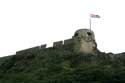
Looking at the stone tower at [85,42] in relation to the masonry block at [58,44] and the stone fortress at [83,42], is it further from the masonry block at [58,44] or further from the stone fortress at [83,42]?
the masonry block at [58,44]

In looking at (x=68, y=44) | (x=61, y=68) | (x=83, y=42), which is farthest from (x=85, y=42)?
(x=61, y=68)

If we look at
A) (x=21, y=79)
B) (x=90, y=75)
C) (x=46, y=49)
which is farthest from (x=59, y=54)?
(x=90, y=75)

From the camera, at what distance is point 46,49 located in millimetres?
35562

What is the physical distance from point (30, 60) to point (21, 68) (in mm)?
1040

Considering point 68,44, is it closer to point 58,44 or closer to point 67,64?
point 58,44

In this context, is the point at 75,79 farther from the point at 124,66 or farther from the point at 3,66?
the point at 3,66

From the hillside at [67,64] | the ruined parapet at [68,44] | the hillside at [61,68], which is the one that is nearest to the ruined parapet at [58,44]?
the hillside at [67,64]

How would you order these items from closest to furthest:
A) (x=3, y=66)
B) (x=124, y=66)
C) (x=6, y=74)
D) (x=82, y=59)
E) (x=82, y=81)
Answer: (x=82, y=81) < (x=124, y=66) < (x=82, y=59) < (x=6, y=74) < (x=3, y=66)

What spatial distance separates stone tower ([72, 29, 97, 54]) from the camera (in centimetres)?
3369

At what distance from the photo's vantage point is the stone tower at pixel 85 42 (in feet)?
111

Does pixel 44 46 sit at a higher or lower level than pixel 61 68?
higher

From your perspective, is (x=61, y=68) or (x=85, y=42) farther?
(x=85, y=42)

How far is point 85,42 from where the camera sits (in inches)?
1329

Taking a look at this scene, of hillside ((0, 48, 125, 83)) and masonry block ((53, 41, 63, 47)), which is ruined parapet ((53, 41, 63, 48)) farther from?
hillside ((0, 48, 125, 83))
